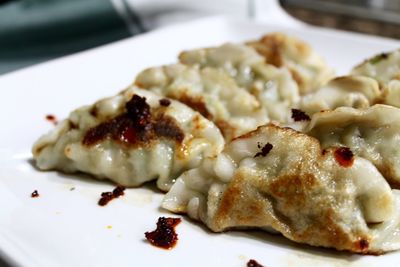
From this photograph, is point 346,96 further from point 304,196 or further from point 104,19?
point 104,19

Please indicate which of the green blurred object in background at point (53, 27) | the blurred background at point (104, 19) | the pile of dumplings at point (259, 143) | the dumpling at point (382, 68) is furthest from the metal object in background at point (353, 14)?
the dumpling at point (382, 68)

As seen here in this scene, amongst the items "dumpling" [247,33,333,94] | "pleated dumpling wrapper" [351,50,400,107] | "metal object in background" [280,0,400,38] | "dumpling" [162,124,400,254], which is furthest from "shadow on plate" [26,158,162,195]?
"metal object in background" [280,0,400,38]

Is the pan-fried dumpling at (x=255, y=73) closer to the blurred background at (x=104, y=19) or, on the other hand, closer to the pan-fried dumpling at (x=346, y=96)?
the pan-fried dumpling at (x=346, y=96)

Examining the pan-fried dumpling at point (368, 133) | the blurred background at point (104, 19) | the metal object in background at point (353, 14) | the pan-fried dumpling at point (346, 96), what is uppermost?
the pan-fried dumpling at point (368, 133)

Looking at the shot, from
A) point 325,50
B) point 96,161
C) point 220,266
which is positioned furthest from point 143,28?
point 220,266

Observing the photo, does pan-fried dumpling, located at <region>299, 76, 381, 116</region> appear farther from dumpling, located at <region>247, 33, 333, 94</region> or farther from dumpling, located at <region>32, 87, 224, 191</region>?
dumpling, located at <region>247, 33, 333, 94</region>

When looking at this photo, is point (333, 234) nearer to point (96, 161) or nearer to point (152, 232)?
point (152, 232)

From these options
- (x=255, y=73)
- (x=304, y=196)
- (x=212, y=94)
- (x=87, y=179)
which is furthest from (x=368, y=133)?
(x=87, y=179)
